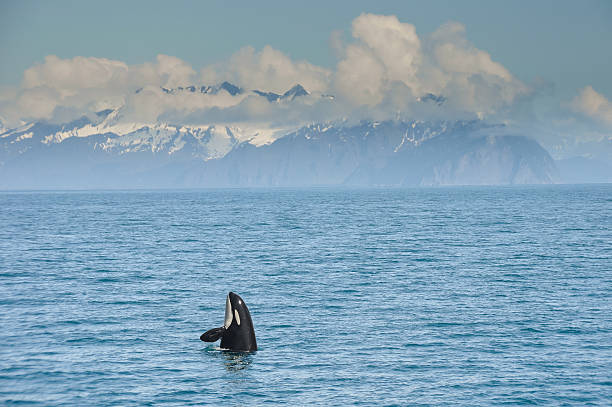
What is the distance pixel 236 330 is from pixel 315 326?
6.85 metres

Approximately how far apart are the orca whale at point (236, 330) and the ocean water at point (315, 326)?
63cm

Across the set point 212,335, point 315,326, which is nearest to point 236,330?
point 212,335

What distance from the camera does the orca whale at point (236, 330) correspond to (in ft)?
109

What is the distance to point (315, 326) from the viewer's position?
39406mm

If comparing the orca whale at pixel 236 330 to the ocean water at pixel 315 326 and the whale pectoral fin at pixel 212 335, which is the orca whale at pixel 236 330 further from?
the ocean water at pixel 315 326

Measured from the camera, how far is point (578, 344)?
3588cm

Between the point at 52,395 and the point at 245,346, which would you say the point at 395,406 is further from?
the point at 52,395

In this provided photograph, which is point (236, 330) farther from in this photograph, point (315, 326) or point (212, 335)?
point (315, 326)

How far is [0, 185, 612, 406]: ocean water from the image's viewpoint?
28797 millimetres

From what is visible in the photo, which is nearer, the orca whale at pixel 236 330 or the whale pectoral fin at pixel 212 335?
the whale pectoral fin at pixel 212 335

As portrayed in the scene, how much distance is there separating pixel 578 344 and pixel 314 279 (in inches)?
1015

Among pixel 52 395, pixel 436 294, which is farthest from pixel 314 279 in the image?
pixel 52 395

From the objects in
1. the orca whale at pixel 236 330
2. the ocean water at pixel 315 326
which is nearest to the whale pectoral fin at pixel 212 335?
the orca whale at pixel 236 330

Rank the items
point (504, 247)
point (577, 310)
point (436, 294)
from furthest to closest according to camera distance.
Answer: point (504, 247)
point (436, 294)
point (577, 310)
